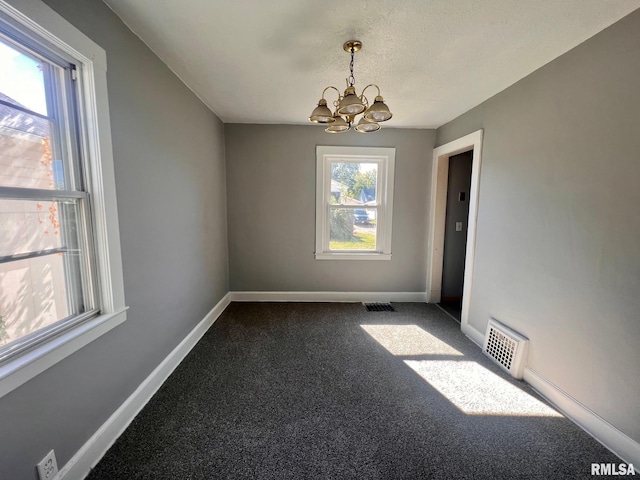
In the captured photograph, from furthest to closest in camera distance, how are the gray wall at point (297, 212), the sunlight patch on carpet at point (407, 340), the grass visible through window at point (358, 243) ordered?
the grass visible through window at point (358, 243) < the gray wall at point (297, 212) < the sunlight patch on carpet at point (407, 340)

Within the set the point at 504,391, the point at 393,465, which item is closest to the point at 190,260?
the point at 393,465

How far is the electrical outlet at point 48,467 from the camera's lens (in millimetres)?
1111

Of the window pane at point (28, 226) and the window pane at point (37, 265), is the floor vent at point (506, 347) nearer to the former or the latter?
the window pane at point (37, 265)

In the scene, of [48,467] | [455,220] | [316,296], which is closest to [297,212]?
[316,296]

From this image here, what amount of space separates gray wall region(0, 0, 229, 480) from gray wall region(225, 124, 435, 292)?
0.70m

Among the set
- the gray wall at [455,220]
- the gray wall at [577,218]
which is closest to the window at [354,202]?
the gray wall at [455,220]

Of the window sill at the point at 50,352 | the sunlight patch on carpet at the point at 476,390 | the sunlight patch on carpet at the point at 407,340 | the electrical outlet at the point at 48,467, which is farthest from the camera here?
the sunlight patch on carpet at the point at 407,340

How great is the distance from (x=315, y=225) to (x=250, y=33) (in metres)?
2.29

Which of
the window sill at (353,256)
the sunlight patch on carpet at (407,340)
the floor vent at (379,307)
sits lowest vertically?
the sunlight patch on carpet at (407,340)

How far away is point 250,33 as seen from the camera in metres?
1.62

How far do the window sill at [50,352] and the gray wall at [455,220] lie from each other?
3.77 metres

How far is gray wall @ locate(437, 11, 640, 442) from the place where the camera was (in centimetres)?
142

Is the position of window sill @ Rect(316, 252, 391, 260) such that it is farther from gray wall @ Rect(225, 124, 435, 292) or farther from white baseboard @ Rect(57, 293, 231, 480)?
white baseboard @ Rect(57, 293, 231, 480)

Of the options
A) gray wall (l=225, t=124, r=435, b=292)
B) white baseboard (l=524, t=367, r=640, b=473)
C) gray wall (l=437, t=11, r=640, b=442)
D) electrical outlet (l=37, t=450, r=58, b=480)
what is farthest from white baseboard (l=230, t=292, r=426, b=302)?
electrical outlet (l=37, t=450, r=58, b=480)
